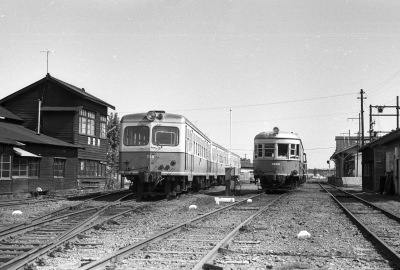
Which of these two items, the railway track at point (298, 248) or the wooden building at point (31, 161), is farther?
the wooden building at point (31, 161)

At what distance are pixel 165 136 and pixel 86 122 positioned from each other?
585 inches

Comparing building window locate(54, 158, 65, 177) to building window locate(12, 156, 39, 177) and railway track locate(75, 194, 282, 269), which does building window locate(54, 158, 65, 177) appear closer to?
building window locate(12, 156, 39, 177)

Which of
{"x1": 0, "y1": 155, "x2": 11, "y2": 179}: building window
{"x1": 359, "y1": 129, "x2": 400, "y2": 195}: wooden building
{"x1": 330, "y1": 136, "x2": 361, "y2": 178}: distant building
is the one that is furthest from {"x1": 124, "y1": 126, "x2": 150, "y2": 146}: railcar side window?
{"x1": 330, "y1": 136, "x2": 361, "y2": 178}: distant building

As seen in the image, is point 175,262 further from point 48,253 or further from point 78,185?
point 78,185

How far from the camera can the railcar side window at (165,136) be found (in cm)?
1892

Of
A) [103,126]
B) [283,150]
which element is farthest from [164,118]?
[103,126]

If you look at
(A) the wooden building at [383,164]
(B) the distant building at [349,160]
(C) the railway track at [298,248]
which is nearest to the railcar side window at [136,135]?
(C) the railway track at [298,248]

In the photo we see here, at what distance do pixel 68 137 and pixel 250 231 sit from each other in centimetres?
2262

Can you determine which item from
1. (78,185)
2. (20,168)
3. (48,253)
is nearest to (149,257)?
(48,253)

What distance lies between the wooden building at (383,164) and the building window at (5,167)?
17335 mm

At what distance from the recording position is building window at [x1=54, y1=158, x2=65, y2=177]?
28.1 meters

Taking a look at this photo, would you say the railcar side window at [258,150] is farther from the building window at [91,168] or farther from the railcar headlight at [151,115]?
the building window at [91,168]

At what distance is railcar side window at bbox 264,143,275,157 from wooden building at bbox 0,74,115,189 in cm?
1137

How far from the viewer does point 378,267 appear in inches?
256
